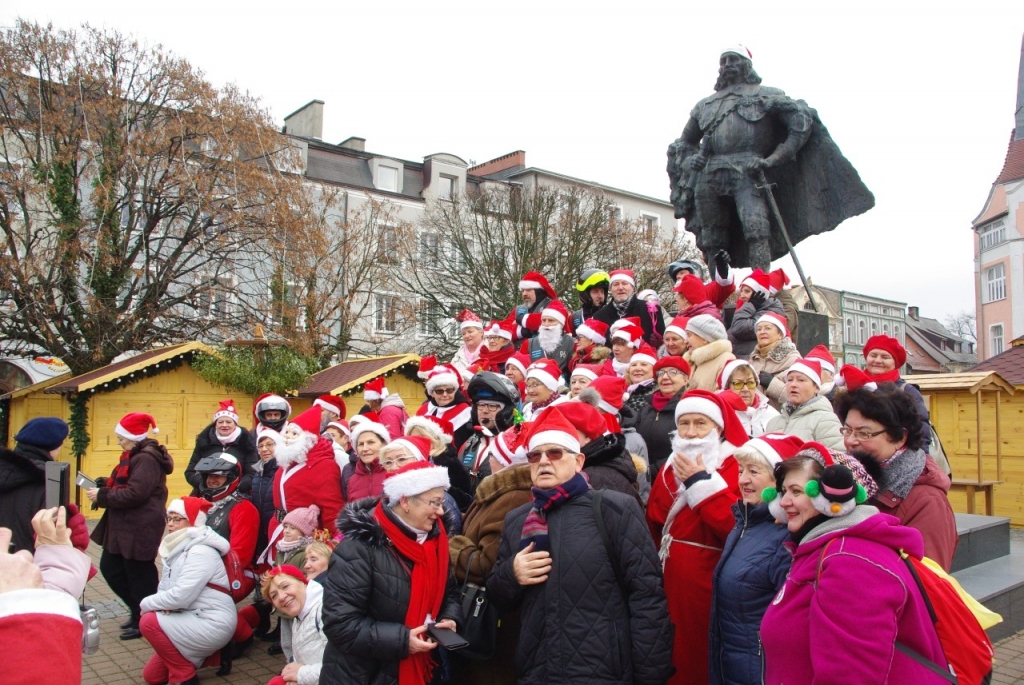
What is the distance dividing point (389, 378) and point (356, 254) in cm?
1230

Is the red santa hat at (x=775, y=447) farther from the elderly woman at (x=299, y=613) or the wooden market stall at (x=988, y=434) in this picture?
the wooden market stall at (x=988, y=434)

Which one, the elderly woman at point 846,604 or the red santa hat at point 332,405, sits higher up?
the red santa hat at point 332,405

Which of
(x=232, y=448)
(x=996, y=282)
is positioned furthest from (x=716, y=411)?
(x=996, y=282)

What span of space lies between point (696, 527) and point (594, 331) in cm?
474

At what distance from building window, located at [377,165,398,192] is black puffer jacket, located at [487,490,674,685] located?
36.0 m

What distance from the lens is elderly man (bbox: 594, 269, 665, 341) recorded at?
873cm

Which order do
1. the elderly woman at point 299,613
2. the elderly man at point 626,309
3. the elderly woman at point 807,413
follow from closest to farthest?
the elderly woman at point 807,413 → the elderly woman at point 299,613 → the elderly man at point 626,309

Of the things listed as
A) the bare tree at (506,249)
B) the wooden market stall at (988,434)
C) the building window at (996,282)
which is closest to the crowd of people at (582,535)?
the wooden market stall at (988,434)

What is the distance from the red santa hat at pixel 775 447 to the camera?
3.36 metres

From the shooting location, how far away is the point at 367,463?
232 inches

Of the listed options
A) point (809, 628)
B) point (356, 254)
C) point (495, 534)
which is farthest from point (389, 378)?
point (809, 628)

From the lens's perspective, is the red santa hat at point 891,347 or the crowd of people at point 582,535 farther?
the red santa hat at point 891,347

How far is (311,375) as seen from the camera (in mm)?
21703

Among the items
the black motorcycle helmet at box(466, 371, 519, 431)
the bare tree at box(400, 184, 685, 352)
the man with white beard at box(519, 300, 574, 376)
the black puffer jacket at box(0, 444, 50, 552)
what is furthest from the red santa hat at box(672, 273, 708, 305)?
the bare tree at box(400, 184, 685, 352)
